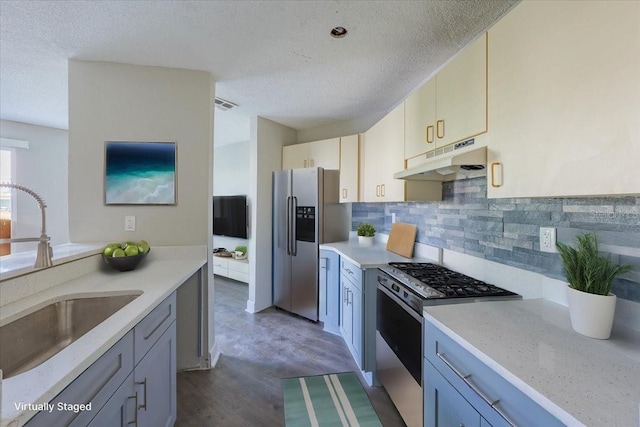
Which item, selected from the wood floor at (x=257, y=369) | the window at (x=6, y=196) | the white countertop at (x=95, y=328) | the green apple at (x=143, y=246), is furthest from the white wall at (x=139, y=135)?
the window at (x=6, y=196)

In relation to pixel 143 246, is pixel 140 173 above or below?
above

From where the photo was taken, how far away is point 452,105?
4.79ft

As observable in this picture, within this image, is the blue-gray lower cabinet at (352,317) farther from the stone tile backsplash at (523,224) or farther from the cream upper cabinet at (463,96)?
the cream upper cabinet at (463,96)

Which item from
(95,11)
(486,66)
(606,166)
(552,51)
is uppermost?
(95,11)

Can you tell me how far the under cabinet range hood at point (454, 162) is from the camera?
1.24 m

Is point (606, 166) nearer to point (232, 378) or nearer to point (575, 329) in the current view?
point (575, 329)

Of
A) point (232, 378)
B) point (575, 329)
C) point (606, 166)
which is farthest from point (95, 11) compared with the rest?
point (575, 329)

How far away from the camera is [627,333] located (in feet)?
3.13

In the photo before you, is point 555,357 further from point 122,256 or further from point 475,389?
point 122,256

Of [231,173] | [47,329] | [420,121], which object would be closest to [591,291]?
[420,121]

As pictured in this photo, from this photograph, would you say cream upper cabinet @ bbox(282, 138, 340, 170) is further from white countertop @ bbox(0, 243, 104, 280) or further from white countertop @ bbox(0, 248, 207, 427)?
white countertop @ bbox(0, 243, 104, 280)

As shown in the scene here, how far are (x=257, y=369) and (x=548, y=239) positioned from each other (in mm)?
2168

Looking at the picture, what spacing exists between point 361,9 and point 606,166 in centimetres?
135

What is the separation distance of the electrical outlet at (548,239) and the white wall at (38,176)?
523cm
